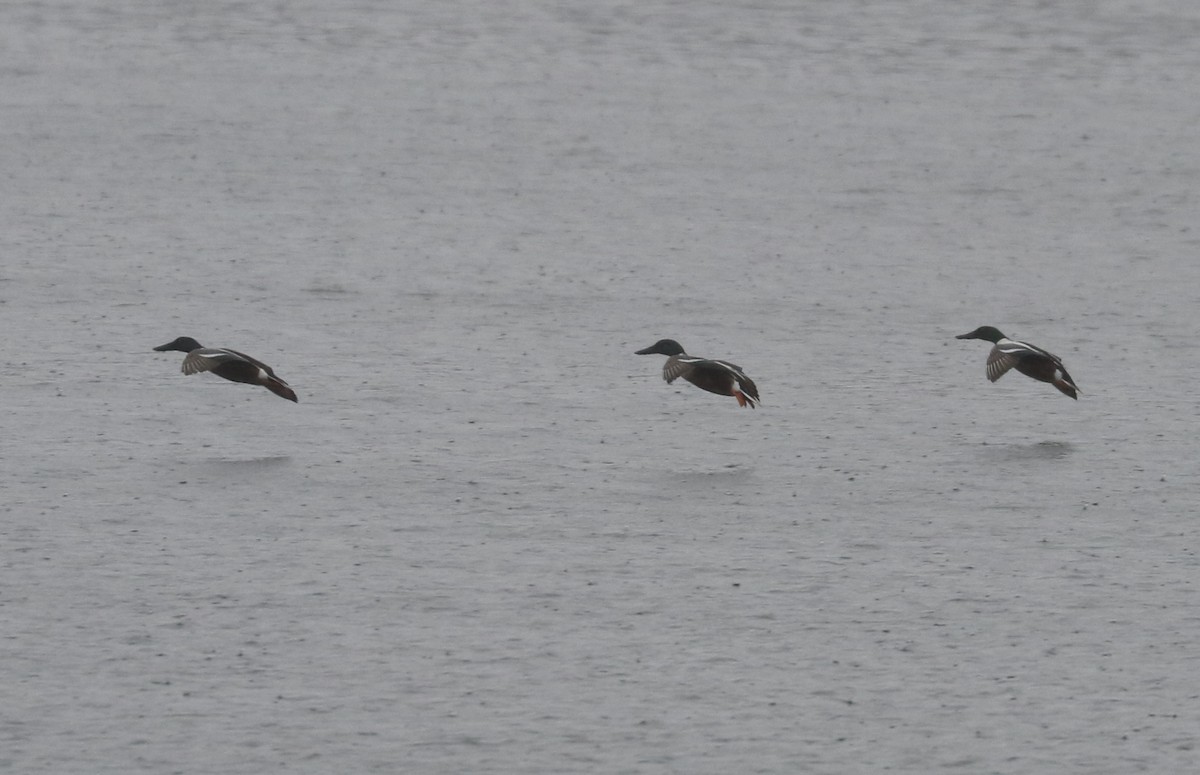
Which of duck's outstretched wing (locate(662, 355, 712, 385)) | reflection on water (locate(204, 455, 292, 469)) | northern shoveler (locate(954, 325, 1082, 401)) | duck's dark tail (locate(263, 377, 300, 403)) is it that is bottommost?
reflection on water (locate(204, 455, 292, 469))

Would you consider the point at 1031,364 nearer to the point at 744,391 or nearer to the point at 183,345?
the point at 744,391

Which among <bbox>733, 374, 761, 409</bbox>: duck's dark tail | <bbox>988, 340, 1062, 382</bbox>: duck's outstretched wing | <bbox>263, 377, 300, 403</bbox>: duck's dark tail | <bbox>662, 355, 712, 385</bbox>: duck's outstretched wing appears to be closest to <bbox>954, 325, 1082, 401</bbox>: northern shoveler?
<bbox>988, 340, 1062, 382</bbox>: duck's outstretched wing

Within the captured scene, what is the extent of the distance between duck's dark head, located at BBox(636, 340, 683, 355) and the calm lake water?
30cm

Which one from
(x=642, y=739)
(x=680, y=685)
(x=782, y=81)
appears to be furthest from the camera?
(x=782, y=81)

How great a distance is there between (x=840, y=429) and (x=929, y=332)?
315 centimetres

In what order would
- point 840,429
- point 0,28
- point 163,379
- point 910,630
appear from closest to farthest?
→ point 910,630 < point 840,429 < point 163,379 < point 0,28

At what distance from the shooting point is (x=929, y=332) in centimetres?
1786

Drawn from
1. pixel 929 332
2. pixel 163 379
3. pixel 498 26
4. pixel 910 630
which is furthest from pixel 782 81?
pixel 910 630

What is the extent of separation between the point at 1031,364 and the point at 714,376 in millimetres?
2335

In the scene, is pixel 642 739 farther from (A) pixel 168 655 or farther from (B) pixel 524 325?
(B) pixel 524 325

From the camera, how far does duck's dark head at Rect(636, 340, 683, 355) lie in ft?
51.8

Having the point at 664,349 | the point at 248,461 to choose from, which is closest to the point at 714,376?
the point at 664,349

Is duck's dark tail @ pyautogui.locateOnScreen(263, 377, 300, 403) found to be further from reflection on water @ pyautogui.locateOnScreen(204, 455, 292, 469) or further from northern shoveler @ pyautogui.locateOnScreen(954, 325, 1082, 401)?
northern shoveler @ pyautogui.locateOnScreen(954, 325, 1082, 401)

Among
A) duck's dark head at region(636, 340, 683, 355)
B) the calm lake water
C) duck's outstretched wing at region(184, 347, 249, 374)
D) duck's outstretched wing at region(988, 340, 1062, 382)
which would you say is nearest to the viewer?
the calm lake water
